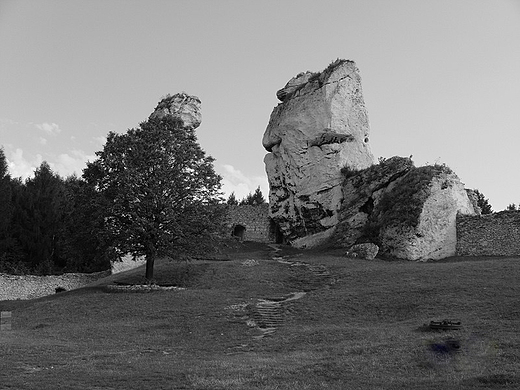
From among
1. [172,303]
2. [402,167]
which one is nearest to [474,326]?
[172,303]

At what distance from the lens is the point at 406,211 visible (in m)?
33.1

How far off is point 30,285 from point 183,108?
72.6 ft

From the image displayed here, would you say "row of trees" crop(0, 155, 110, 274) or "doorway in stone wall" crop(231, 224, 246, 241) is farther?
"doorway in stone wall" crop(231, 224, 246, 241)

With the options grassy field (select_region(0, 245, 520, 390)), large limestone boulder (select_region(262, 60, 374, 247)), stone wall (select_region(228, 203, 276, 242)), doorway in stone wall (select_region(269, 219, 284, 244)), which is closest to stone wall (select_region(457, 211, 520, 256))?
grassy field (select_region(0, 245, 520, 390))

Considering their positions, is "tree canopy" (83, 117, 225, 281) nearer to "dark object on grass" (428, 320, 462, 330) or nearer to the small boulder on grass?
the small boulder on grass

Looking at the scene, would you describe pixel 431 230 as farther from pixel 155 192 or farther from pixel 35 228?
pixel 35 228

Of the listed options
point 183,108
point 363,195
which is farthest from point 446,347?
point 183,108

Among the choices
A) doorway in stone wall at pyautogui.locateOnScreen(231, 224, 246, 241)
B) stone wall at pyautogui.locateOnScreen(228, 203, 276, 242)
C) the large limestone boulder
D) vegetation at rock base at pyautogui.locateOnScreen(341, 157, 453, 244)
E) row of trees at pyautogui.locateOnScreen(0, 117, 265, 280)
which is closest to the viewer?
row of trees at pyautogui.locateOnScreen(0, 117, 265, 280)

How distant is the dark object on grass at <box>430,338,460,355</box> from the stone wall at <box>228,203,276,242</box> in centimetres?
3366

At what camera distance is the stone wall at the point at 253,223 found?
46969mm

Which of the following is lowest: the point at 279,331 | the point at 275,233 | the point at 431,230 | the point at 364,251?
the point at 279,331

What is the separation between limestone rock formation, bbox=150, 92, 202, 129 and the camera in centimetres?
4816

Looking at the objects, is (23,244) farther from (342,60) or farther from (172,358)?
(172,358)

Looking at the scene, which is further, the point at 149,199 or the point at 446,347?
the point at 149,199
